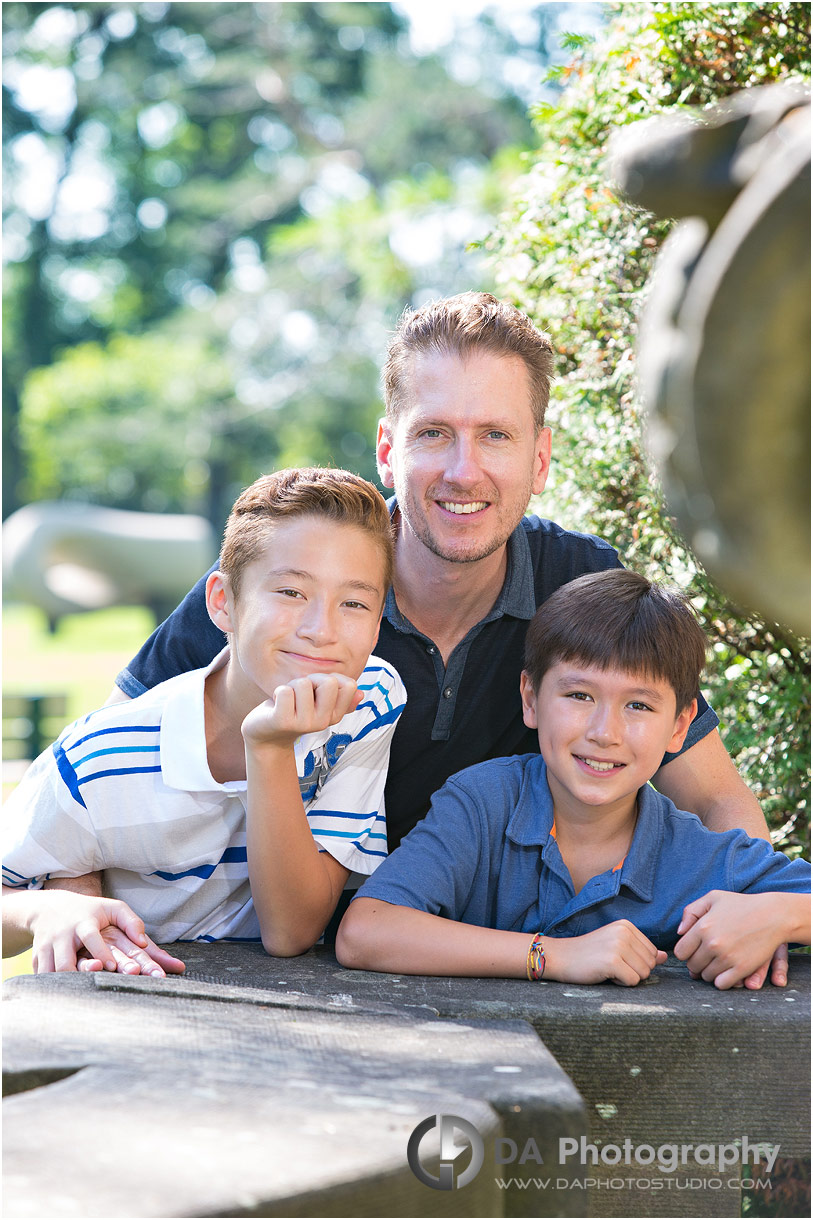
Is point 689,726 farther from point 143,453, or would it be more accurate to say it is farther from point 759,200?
point 143,453

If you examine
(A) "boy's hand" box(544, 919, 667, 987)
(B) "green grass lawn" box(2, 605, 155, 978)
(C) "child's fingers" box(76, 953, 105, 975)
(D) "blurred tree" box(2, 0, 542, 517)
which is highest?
(D) "blurred tree" box(2, 0, 542, 517)

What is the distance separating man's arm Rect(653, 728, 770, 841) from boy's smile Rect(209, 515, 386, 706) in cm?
81

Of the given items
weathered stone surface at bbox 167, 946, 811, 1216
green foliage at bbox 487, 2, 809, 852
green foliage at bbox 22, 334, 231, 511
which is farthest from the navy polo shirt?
green foliage at bbox 22, 334, 231, 511

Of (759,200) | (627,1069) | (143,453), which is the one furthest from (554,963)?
(143,453)

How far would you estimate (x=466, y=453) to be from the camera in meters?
2.80

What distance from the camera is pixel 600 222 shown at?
11.6 feet

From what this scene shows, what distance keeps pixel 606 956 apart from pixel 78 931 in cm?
92

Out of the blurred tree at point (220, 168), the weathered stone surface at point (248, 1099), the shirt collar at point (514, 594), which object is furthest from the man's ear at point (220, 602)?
the blurred tree at point (220, 168)

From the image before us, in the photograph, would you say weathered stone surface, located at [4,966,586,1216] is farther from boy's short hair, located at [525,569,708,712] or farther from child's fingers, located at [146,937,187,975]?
boy's short hair, located at [525,569,708,712]

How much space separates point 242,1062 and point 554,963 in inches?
28.2

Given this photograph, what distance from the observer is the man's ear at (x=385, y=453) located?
3041mm

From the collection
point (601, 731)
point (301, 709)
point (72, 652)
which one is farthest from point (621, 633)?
point (72, 652)

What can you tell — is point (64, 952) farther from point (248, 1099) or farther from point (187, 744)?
point (248, 1099)

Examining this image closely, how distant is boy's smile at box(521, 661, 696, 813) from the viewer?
7.73 ft
